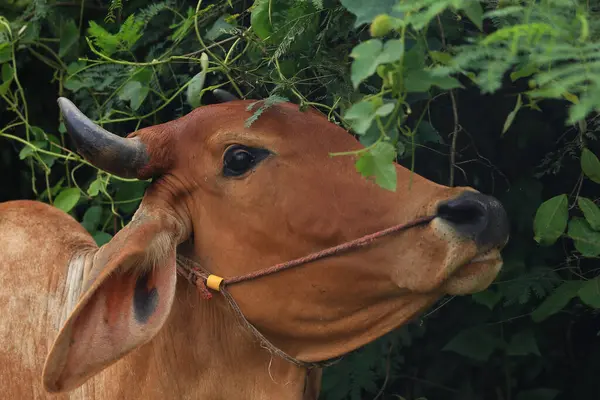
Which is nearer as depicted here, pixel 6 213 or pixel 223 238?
pixel 223 238

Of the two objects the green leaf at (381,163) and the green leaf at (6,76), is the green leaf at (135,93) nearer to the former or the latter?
the green leaf at (6,76)

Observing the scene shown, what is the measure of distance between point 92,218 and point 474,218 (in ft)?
6.76

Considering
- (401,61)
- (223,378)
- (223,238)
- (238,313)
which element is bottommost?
(223,378)

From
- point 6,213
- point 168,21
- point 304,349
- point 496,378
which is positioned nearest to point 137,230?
point 304,349

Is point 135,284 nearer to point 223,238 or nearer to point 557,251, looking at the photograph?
point 223,238

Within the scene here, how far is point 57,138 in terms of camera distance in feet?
14.1

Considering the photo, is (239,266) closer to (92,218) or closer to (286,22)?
(286,22)

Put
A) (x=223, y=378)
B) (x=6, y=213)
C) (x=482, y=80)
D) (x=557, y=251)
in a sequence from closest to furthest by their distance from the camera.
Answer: (x=482, y=80), (x=223, y=378), (x=6, y=213), (x=557, y=251)

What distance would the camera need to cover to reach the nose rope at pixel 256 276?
255 centimetres

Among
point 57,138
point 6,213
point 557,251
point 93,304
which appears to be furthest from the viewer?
point 57,138

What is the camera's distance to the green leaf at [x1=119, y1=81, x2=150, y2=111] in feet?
11.1

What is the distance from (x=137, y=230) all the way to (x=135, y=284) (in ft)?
0.53

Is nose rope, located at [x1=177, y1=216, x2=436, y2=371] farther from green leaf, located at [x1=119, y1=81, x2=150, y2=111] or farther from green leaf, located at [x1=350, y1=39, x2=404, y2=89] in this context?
green leaf, located at [x1=119, y1=81, x2=150, y2=111]

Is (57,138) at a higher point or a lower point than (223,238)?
lower
